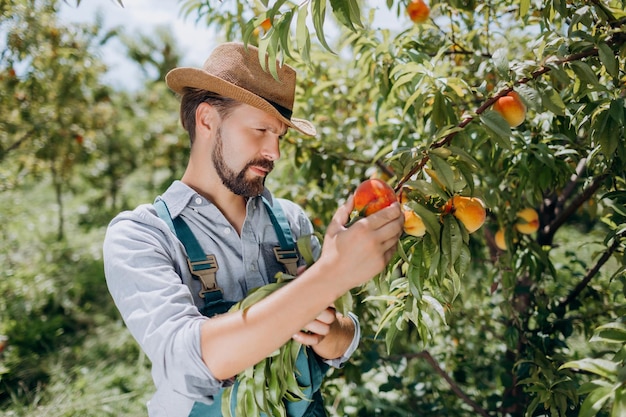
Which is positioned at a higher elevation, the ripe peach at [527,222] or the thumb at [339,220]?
the thumb at [339,220]

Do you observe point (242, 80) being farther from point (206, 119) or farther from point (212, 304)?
point (212, 304)

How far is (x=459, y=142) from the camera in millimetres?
1316

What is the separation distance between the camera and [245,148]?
126 centimetres

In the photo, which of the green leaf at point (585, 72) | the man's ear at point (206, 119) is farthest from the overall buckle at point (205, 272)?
the green leaf at point (585, 72)

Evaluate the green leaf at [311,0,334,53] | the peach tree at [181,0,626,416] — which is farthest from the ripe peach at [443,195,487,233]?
the green leaf at [311,0,334,53]

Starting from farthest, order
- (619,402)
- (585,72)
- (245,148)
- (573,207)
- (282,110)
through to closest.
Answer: (573,207) → (282,110) → (245,148) → (585,72) → (619,402)

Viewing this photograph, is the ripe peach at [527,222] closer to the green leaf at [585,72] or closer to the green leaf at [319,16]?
the green leaf at [585,72]

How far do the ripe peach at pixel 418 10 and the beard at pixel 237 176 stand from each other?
103cm

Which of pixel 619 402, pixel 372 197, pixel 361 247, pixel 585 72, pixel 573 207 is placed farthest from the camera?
pixel 573 207

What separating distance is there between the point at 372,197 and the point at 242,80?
1.83ft

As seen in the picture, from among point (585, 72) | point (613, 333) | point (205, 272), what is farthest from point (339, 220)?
point (585, 72)

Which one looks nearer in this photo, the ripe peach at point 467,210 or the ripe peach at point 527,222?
the ripe peach at point 467,210

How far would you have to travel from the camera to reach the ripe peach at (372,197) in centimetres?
93

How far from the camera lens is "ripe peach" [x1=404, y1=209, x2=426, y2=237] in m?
0.94
